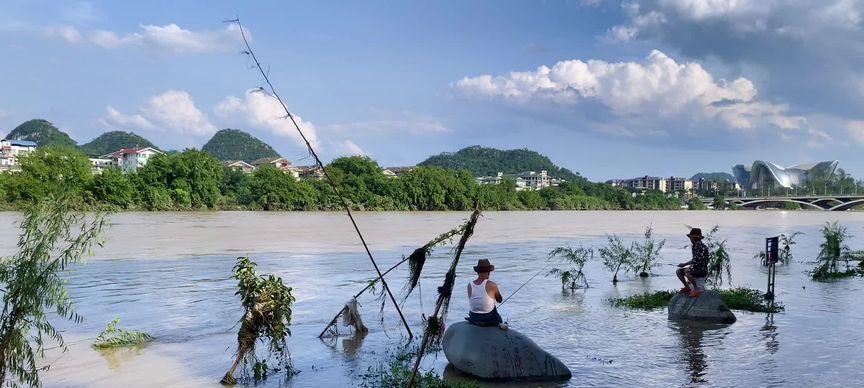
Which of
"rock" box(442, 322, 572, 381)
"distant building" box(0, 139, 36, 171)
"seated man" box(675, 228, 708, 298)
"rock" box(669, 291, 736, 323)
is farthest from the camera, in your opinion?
"distant building" box(0, 139, 36, 171)

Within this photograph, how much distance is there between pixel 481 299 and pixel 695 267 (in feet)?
19.5

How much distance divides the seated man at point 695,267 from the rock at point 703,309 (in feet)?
0.51

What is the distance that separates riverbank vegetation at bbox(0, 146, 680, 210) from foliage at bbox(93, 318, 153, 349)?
47.9m

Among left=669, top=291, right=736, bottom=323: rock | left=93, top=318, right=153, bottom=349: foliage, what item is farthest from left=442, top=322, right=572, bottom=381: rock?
left=93, top=318, right=153, bottom=349: foliage

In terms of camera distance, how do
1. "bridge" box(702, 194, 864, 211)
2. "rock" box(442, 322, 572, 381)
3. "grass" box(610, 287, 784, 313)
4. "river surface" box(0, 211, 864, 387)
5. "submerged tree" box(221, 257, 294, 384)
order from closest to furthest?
"submerged tree" box(221, 257, 294, 384)
"rock" box(442, 322, 572, 381)
"river surface" box(0, 211, 864, 387)
"grass" box(610, 287, 784, 313)
"bridge" box(702, 194, 864, 211)

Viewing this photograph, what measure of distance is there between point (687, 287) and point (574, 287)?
5.84m

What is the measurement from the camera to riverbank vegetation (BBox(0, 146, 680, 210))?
259 feet

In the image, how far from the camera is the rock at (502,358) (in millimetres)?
9469

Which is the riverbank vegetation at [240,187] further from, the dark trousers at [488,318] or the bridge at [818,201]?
the bridge at [818,201]

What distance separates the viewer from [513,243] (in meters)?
40.7

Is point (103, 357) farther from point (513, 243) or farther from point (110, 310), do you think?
point (513, 243)

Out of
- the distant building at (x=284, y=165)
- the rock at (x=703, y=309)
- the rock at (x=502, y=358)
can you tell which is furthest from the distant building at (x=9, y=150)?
the rock at (x=502, y=358)

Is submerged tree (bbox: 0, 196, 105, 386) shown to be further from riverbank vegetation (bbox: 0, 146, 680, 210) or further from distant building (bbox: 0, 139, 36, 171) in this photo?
distant building (bbox: 0, 139, 36, 171)

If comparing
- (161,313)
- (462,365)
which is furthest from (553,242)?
(462,365)
